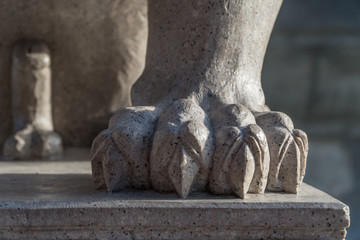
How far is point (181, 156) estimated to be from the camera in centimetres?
75

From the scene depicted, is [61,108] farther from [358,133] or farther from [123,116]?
[358,133]

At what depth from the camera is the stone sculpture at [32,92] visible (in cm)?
127

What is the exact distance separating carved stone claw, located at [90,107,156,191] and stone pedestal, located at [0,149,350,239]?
1.6 inches

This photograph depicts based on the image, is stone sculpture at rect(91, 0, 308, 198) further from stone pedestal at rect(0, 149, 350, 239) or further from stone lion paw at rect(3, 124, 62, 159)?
stone lion paw at rect(3, 124, 62, 159)

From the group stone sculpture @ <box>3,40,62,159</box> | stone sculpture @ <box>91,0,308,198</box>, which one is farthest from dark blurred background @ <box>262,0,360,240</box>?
stone sculpture @ <box>91,0,308,198</box>

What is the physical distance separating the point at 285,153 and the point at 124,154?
0.22 m

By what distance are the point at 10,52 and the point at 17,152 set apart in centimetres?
24

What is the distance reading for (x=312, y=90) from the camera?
101 inches

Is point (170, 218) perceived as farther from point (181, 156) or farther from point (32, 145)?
point (32, 145)

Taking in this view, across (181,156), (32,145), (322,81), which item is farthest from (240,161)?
(322,81)

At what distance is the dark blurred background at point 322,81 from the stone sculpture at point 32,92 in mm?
1380

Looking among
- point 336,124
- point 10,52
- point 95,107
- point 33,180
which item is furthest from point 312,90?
point 33,180

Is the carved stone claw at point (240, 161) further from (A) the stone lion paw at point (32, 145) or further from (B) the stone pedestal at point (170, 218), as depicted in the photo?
(A) the stone lion paw at point (32, 145)

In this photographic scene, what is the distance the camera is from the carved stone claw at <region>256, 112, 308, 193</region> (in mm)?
793
